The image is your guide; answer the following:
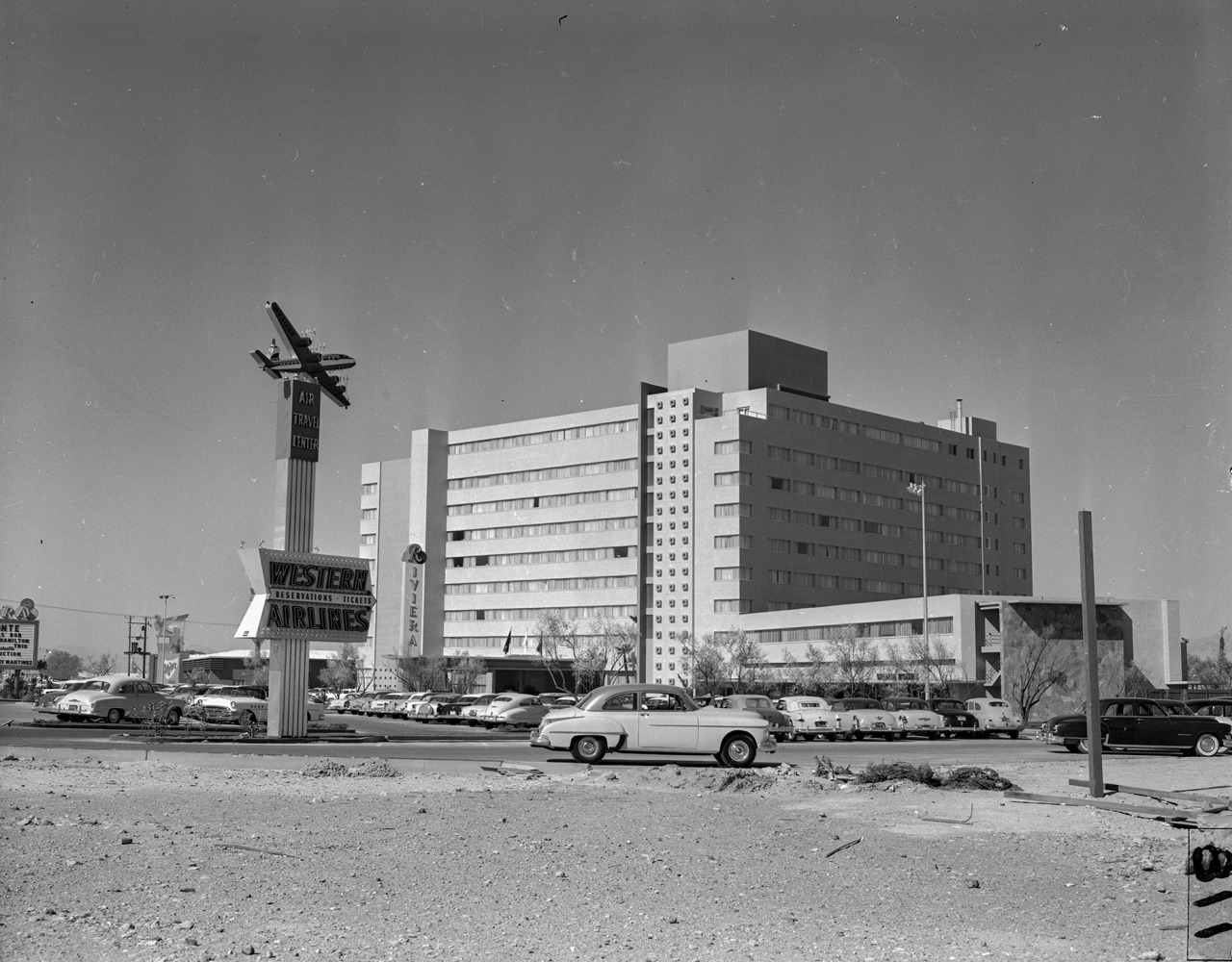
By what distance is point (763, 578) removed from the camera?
104 meters

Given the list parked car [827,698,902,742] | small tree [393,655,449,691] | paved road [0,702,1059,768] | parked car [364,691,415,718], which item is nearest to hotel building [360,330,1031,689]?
small tree [393,655,449,691]

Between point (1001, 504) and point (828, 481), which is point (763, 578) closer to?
point (828, 481)

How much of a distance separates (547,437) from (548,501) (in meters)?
5.84

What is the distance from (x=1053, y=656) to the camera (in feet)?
247

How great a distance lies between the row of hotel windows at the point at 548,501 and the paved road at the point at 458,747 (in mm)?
68972

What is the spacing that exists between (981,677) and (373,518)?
70628 millimetres

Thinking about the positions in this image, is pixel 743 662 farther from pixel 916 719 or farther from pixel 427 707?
pixel 916 719

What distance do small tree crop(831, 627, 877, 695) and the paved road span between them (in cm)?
3755

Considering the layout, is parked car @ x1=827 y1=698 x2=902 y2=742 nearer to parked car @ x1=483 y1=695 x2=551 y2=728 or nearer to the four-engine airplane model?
parked car @ x1=483 y1=695 x2=551 y2=728

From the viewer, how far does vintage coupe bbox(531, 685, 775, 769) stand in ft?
77.5

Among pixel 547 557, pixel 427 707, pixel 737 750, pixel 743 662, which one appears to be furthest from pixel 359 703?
pixel 547 557

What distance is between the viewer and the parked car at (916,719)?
4238 centimetres

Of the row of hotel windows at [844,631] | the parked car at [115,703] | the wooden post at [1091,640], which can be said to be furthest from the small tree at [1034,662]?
the wooden post at [1091,640]

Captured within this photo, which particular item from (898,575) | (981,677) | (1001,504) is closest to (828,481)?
(898,575)
